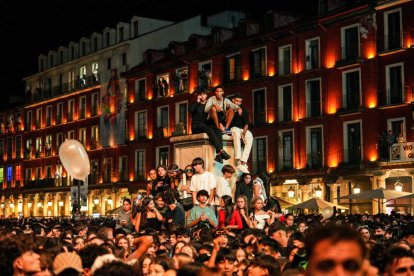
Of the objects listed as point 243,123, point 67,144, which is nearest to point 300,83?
point 243,123

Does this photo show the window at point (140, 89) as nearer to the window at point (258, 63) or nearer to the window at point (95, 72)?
the window at point (95, 72)

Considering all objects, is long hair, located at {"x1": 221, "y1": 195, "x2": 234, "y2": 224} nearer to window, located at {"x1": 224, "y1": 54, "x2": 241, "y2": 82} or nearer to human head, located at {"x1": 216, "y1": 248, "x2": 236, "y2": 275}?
human head, located at {"x1": 216, "y1": 248, "x2": 236, "y2": 275}

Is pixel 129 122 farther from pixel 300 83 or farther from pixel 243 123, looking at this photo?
pixel 243 123

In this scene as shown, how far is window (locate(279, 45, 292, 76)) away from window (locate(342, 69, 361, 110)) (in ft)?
17.7

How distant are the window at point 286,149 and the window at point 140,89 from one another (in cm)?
1965

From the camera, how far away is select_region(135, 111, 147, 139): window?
237 feet

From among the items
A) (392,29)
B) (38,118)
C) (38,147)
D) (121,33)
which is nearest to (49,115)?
(38,118)

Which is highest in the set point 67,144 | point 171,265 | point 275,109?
point 275,109

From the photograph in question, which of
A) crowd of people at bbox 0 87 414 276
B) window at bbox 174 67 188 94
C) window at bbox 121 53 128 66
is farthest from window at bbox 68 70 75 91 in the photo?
crowd of people at bbox 0 87 414 276

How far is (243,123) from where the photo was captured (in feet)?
78.2

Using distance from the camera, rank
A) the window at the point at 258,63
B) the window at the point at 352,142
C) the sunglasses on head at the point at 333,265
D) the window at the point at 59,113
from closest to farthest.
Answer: the sunglasses on head at the point at 333,265, the window at the point at 352,142, the window at the point at 258,63, the window at the point at 59,113

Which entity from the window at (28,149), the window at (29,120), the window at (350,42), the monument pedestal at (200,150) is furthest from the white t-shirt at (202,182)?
the window at (29,120)

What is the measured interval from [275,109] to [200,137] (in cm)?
3412

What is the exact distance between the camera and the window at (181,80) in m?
66.8
